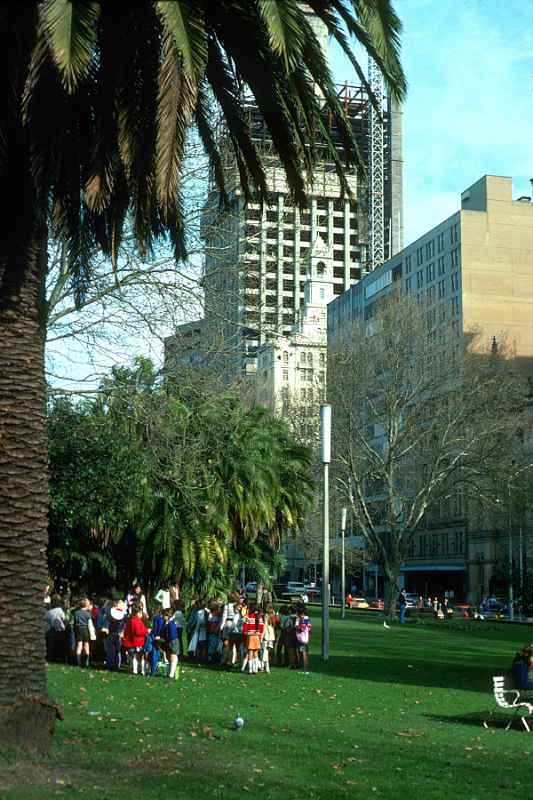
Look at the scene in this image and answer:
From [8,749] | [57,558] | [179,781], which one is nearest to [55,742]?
[8,749]

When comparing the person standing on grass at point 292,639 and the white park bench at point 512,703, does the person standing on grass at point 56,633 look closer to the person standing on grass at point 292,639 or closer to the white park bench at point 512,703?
the person standing on grass at point 292,639

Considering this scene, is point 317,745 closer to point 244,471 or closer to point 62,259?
point 62,259

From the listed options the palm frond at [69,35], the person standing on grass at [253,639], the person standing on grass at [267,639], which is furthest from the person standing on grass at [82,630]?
the palm frond at [69,35]

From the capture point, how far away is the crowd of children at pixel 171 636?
74.2 feet

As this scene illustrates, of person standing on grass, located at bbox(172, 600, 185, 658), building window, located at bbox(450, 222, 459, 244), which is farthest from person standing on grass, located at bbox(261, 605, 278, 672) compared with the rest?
building window, located at bbox(450, 222, 459, 244)

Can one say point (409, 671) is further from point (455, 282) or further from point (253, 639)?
point (455, 282)

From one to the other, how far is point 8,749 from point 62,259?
30.2 ft

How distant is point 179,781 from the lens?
378 inches

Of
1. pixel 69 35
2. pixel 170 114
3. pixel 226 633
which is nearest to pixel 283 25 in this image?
pixel 170 114

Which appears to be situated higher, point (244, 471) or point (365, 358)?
point (365, 358)

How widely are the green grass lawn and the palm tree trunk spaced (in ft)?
1.75

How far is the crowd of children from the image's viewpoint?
2261 centimetres

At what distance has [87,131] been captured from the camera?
10867 mm

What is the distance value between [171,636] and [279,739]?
916cm
